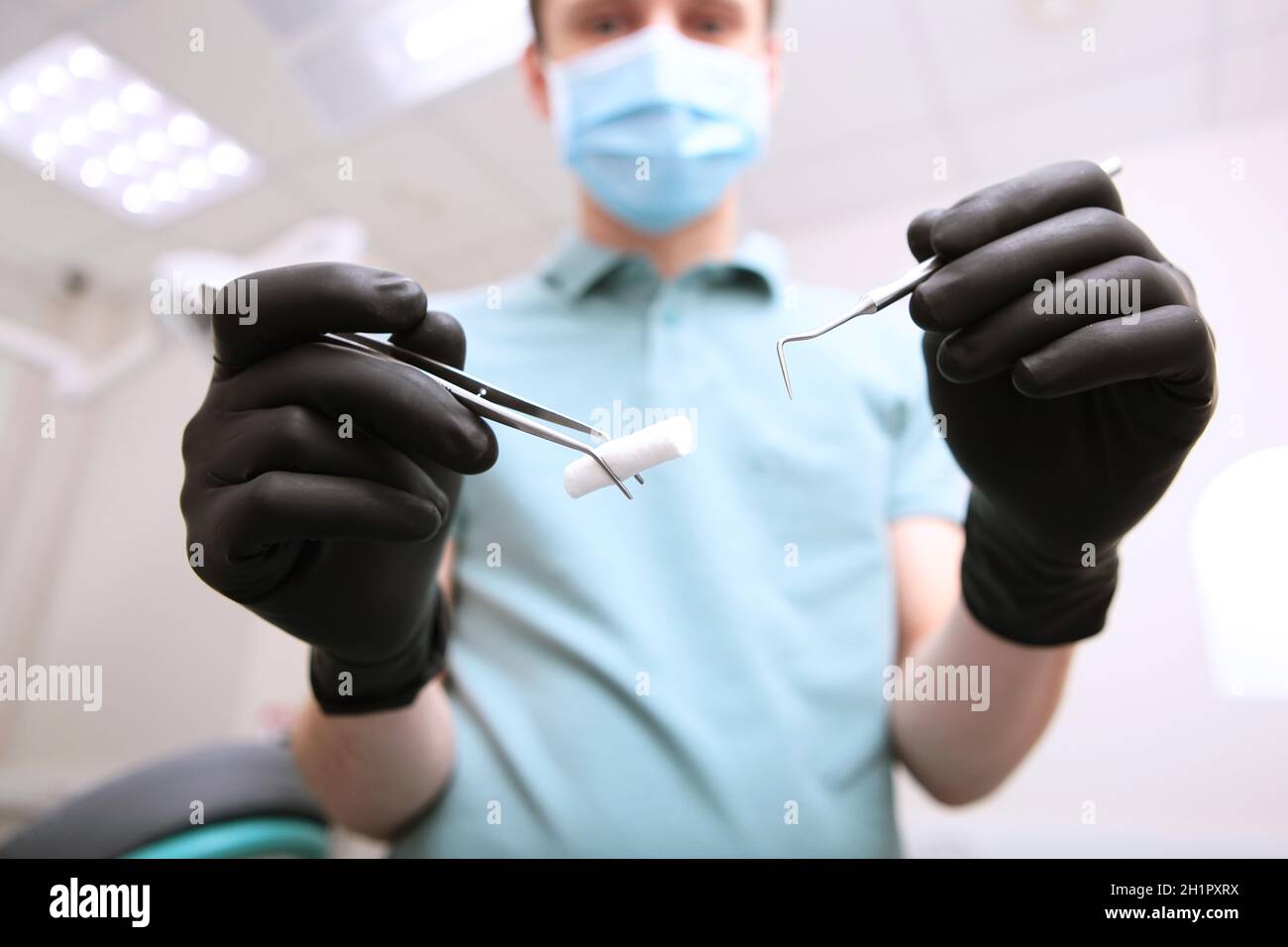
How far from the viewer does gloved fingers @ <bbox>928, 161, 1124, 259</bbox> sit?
374 mm

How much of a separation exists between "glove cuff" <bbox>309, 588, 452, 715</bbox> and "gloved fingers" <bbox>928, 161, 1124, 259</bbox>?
38cm

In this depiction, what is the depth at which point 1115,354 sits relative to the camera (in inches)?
14.1

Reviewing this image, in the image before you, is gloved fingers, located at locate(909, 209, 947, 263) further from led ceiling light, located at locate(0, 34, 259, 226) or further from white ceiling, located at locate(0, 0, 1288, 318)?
led ceiling light, located at locate(0, 34, 259, 226)

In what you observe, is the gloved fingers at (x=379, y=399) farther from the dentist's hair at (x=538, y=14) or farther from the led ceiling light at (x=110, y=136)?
the led ceiling light at (x=110, y=136)

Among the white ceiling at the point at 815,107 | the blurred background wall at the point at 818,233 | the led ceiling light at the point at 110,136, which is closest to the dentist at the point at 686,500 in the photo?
the blurred background wall at the point at 818,233

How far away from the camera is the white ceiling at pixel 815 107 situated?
1.53 m

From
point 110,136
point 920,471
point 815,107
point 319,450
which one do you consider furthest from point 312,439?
point 110,136

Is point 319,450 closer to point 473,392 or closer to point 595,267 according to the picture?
point 473,392

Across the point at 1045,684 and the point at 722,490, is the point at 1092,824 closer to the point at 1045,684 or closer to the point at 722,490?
the point at 1045,684

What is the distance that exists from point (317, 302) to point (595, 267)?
461 mm

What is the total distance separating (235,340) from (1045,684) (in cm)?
59

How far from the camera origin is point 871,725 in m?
0.65

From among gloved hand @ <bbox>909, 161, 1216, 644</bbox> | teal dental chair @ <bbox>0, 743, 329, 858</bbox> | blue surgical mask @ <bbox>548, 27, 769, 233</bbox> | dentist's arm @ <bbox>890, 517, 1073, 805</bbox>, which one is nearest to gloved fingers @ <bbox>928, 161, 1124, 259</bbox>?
gloved hand @ <bbox>909, 161, 1216, 644</bbox>

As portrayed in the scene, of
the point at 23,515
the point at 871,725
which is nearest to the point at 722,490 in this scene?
the point at 871,725
